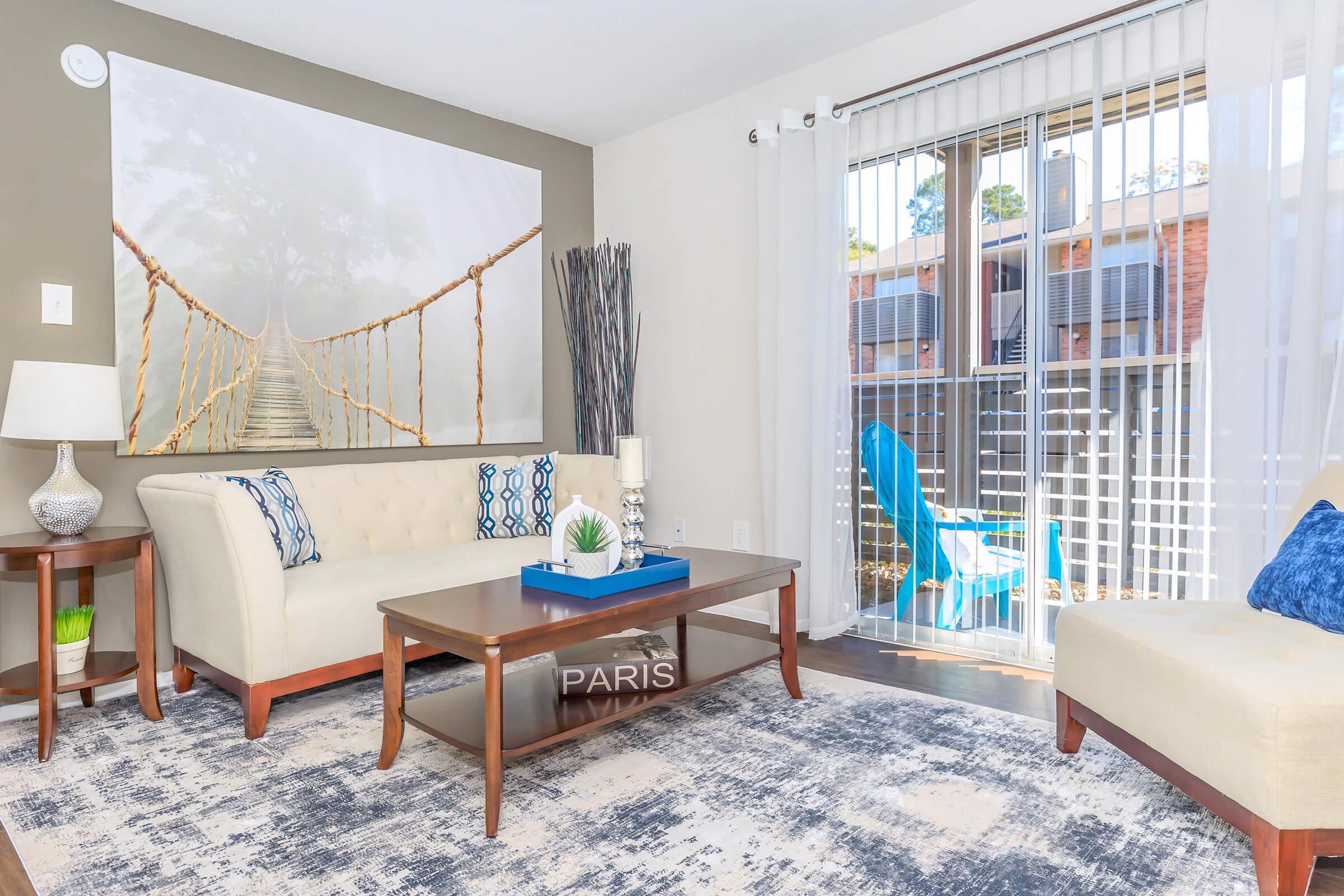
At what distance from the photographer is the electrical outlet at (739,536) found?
409 centimetres

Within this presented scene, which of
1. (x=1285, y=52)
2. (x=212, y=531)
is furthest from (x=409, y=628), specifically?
(x=1285, y=52)

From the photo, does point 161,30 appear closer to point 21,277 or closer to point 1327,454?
point 21,277

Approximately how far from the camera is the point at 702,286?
4.25 metres

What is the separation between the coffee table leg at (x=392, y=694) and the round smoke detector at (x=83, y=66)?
95.7 inches

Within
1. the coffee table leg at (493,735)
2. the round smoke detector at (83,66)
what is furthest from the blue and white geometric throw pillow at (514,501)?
the round smoke detector at (83,66)

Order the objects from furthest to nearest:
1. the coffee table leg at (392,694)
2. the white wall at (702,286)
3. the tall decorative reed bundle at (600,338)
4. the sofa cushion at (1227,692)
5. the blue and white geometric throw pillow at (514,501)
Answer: the tall decorative reed bundle at (600,338), the white wall at (702,286), the blue and white geometric throw pillow at (514,501), the coffee table leg at (392,694), the sofa cushion at (1227,692)

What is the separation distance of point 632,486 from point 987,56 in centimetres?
221

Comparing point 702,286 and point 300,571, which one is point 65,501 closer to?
point 300,571

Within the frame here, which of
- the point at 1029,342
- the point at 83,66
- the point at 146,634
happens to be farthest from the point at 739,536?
the point at 83,66

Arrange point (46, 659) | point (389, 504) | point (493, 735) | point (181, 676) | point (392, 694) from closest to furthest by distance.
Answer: point (493, 735) → point (392, 694) → point (46, 659) → point (181, 676) → point (389, 504)

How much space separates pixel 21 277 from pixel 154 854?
2.15m

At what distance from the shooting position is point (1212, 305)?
2537 mm

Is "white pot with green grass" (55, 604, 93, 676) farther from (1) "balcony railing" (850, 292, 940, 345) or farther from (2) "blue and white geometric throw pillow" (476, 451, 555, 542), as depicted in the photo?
(1) "balcony railing" (850, 292, 940, 345)

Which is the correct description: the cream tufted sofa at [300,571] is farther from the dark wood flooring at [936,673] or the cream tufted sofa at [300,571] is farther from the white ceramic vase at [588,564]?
the dark wood flooring at [936,673]
